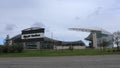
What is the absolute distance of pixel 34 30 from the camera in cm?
16200

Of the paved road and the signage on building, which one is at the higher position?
the signage on building

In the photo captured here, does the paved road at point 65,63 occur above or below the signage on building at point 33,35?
below

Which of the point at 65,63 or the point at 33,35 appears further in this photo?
the point at 33,35

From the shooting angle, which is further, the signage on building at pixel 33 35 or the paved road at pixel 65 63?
the signage on building at pixel 33 35

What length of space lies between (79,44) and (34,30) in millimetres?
28622

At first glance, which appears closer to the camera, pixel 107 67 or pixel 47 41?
pixel 107 67

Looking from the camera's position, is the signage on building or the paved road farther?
the signage on building

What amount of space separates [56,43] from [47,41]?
5517 mm

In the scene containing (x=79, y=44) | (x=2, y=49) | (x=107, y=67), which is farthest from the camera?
(x=79, y=44)

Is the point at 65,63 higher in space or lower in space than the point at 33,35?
lower

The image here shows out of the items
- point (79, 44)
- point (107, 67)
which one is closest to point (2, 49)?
point (107, 67)

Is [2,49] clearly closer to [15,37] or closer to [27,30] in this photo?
[27,30]

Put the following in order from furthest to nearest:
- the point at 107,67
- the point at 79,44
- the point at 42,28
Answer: the point at 79,44
the point at 42,28
the point at 107,67

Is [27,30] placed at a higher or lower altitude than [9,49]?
higher
